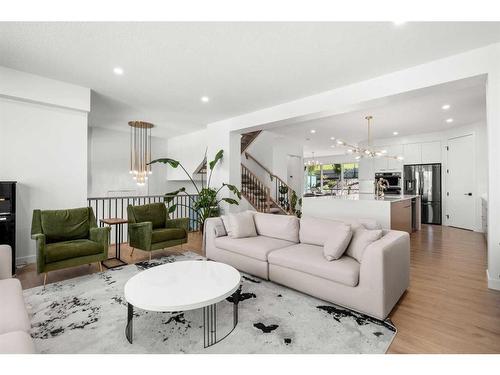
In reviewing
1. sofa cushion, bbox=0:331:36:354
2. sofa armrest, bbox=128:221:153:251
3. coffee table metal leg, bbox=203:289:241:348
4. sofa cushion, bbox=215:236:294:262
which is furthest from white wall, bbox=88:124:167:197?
sofa cushion, bbox=0:331:36:354

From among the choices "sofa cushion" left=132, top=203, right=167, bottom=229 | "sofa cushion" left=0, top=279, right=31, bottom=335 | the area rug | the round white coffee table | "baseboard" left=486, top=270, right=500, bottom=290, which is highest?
"sofa cushion" left=132, top=203, right=167, bottom=229

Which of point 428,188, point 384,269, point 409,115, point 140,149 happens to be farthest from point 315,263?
point 140,149

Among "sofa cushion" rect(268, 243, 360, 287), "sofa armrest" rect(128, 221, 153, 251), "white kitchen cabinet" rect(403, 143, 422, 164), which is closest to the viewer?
"sofa cushion" rect(268, 243, 360, 287)

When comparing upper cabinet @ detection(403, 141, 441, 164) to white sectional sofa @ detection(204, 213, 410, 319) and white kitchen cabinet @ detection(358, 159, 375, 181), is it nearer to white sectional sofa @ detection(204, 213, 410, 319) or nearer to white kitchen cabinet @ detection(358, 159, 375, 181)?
white kitchen cabinet @ detection(358, 159, 375, 181)

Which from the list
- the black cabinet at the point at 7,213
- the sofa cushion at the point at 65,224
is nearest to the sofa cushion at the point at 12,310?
the sofa cushion at the point at 65,224

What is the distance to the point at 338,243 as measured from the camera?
267 centimetres

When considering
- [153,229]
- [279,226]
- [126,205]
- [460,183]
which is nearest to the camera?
[279,226]

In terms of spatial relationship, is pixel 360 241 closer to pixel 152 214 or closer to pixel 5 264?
pixel 5 264

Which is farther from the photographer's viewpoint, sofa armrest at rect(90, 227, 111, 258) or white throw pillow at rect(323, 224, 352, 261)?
sofa armrest at rect(90, 227, 111, 258)

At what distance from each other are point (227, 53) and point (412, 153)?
720 centimetres

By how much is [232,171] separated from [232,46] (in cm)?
337

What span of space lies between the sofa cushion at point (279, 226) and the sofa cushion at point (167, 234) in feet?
4.53

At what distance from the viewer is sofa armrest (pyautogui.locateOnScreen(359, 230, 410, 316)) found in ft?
7.27

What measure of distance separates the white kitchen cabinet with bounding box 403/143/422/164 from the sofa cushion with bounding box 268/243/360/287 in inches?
254
